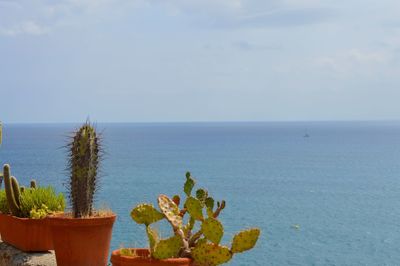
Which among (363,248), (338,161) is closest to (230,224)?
(363,248)

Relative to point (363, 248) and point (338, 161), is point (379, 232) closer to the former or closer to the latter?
point (363, 248)

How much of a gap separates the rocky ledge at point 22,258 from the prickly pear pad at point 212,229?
207 cm

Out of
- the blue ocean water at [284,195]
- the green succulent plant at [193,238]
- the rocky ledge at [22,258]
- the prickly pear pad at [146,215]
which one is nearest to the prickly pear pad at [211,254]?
the green succulent plant at [193,238]

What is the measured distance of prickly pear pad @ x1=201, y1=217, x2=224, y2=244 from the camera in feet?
14.1

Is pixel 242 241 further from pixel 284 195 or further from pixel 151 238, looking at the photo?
pixel 284 195

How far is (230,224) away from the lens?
169ft

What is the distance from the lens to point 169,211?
15.0ft

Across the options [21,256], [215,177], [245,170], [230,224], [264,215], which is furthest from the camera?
[245,170]

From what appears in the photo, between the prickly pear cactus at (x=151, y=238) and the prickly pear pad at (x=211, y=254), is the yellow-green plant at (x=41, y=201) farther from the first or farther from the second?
the prickly pear pad at (x=211, y=254)

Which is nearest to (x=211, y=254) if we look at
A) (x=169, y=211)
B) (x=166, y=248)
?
(x=166, y=248)

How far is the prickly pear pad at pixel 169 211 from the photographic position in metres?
4.52

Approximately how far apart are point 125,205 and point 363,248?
2152 cm

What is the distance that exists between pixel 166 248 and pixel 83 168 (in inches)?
63.4

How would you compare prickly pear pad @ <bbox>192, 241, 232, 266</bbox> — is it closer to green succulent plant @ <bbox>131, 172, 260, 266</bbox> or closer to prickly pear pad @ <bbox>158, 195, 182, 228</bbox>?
green succulent plant @ <bbox>131, 172, 260, 266</bbox>
